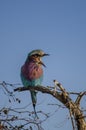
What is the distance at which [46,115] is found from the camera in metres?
5.52

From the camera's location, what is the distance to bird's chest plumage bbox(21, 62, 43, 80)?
7.46m

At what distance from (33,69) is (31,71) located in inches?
3.7

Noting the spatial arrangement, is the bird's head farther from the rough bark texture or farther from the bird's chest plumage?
the rough bark texture

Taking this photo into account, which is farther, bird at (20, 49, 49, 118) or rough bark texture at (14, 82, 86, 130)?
bird at (20, 49, 49, 118)

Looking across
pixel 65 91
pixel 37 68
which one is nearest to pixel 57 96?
pixel 65 91

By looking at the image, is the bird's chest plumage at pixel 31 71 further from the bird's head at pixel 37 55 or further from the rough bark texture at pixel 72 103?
the rough bark texture at pixel 72 103

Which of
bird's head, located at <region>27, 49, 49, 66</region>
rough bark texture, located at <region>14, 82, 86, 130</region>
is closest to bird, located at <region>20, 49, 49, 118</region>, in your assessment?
bird's head, located at <region>27, 49, 49, 66</region>

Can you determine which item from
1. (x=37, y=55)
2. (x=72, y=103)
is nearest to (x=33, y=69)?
(x=37, y=55)

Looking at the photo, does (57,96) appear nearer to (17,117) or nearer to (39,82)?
(17,117)

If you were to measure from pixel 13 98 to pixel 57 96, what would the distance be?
685mm

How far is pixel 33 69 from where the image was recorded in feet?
24.5

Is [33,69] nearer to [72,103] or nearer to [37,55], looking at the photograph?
[37,55]

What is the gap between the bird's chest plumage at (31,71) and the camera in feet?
24.5

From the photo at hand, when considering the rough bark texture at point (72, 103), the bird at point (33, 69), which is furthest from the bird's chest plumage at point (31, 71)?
the rough bark texture at point (72, 103)
